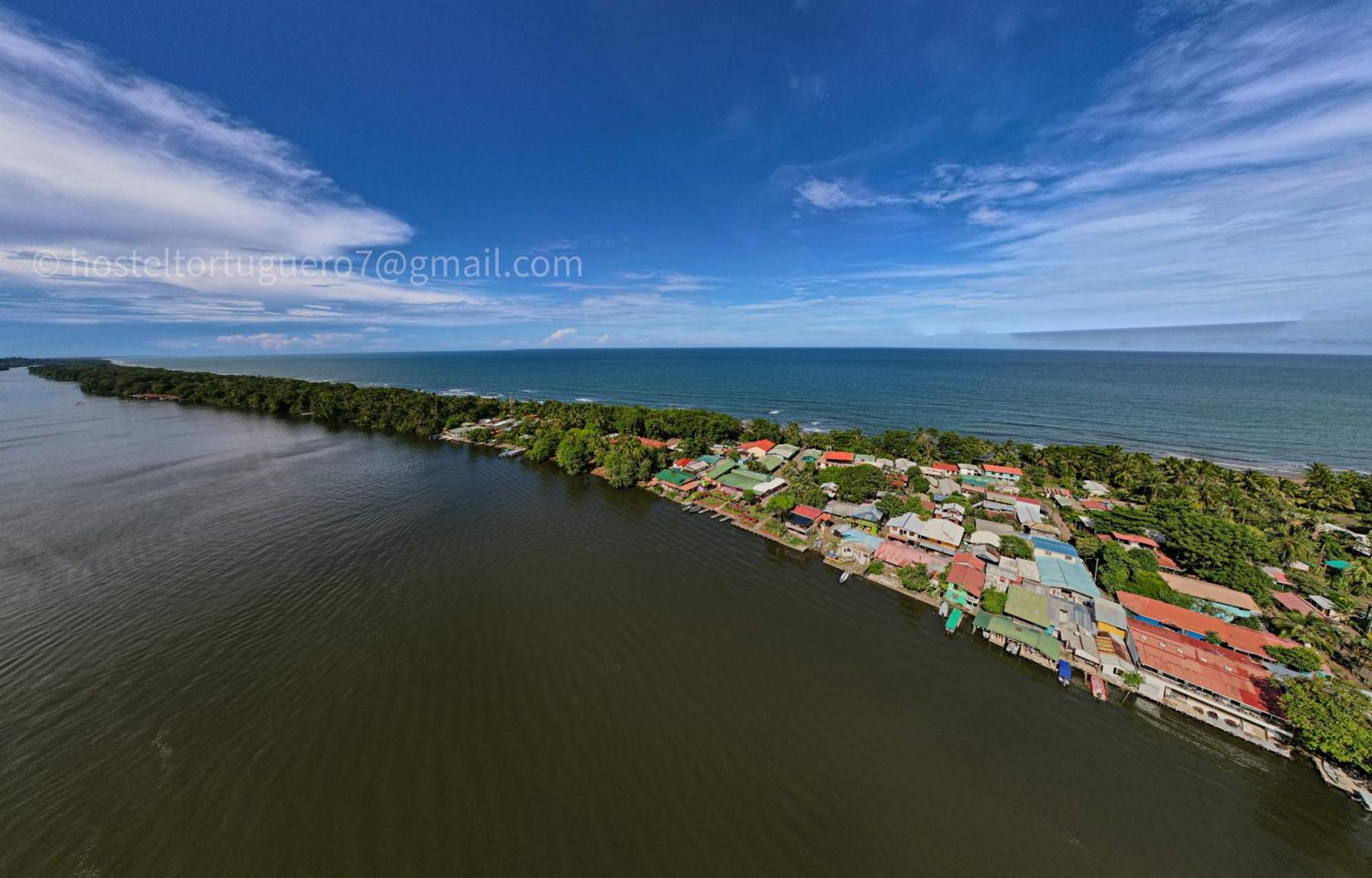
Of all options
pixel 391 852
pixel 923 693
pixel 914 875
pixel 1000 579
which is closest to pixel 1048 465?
pixel 1000 579

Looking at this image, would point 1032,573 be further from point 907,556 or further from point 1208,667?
point 1208,667

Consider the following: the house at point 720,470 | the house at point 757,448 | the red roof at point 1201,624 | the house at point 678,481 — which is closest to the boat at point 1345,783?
the red roof at point 1201,624

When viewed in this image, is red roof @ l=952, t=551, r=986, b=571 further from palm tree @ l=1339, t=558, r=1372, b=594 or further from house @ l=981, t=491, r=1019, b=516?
palm tree @ l=1339, t=558, r=1372, b=594

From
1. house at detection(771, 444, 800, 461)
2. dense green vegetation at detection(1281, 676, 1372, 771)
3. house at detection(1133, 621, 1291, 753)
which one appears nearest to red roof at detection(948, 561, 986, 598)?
house at detection(1133, 621, 1291, 753)

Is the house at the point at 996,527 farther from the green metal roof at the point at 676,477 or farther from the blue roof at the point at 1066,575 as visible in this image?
the green metal roof at the point at 676,477

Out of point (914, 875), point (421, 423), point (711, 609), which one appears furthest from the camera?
point (421, 423)

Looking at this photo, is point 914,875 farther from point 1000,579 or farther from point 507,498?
point 507,498
